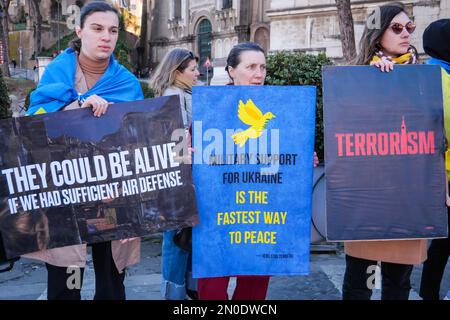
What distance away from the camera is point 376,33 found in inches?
117

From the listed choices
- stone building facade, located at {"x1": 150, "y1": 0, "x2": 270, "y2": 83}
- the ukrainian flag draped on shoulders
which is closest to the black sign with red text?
the ukrainian flag draped on shoulders

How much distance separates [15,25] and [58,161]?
5026 cm

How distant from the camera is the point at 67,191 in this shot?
8.94 ft

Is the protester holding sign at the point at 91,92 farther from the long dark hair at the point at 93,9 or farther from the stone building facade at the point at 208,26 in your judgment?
the stone building facade at the point at 208,26

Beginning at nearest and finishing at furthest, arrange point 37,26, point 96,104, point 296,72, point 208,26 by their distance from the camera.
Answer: point 96,104
point 296,72
point 37,26
point 208,26

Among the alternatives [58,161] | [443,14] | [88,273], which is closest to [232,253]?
[58,161]

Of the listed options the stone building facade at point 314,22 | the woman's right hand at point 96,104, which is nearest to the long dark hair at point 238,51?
the woman's right hand at point 96,104

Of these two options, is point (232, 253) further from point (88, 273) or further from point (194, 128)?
point (88, 273)

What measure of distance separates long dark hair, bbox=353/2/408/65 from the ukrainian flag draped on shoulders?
4.81 ft

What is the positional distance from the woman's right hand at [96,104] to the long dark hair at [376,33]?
1.59 m

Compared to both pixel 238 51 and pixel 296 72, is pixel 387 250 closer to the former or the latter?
pixel 238 51

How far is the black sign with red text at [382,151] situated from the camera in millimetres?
2793

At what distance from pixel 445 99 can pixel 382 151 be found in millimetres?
517

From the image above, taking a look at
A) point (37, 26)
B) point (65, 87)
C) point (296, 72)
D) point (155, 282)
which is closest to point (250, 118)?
point (65, 87)
